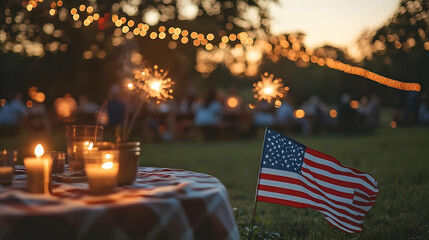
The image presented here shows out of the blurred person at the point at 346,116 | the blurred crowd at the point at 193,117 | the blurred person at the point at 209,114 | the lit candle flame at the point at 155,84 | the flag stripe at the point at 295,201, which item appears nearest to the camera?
the lit candle flame at the point at 155,84

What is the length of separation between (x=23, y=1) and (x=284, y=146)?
236 inches

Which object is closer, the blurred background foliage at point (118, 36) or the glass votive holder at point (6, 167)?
the glass votive holder at point (6, 167)

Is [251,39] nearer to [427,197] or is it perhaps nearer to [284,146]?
[427,197]

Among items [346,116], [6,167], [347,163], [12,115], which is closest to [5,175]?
[6,167]

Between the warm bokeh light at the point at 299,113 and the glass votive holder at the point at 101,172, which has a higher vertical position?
the warm bokeh light at the point at 299,113

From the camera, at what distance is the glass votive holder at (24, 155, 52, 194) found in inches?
63.0

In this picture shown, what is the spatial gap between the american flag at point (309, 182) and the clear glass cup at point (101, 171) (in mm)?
1318

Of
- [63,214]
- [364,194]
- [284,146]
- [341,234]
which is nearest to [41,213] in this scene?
[63,214]

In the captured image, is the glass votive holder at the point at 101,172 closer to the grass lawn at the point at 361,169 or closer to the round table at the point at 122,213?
the round table at the point at 122,213

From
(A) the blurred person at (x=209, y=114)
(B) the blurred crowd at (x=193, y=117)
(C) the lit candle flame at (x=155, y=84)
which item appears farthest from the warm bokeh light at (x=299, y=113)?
(C) the lit candle flame at (x=155, y=84)

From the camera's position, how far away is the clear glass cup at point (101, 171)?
5.10 ft

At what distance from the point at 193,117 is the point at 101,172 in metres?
14.4

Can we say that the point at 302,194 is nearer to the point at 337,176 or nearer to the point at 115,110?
the point at 337,176

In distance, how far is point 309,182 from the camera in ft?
8.89
